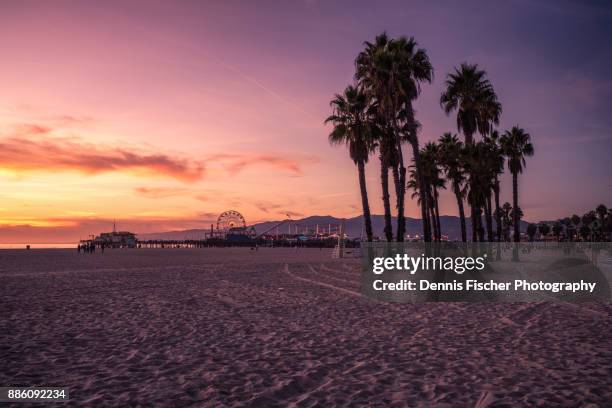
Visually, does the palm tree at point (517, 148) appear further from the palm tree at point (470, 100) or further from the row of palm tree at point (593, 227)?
the row of palm tree at point (593, 227)

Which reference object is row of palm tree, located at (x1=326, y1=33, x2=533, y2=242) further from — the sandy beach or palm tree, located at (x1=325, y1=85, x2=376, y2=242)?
the sandy beach

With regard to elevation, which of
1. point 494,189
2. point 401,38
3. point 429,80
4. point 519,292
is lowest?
point 519,292

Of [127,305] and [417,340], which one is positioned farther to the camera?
[127,305]

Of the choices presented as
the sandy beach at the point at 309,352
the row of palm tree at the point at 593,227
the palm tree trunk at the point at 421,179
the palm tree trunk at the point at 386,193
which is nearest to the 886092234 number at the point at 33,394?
the sandy beach at the point at 309,352

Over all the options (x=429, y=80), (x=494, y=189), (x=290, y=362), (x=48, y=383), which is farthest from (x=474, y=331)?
(x=494, y=189)

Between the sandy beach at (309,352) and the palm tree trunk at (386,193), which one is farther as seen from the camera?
the palm tree trunk at (386,193)

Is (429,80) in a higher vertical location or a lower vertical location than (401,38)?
lower

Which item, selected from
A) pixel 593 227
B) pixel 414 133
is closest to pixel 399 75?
pixel 414 133

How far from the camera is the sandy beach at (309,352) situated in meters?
6.86

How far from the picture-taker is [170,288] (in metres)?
21.5

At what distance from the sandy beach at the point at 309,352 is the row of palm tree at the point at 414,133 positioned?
54.1 feet

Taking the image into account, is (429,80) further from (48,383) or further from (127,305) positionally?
(48,383)

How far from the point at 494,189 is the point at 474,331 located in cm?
4063

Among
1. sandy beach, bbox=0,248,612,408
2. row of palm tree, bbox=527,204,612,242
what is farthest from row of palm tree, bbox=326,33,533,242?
row of palm tree, bbox=527,204,612,242
